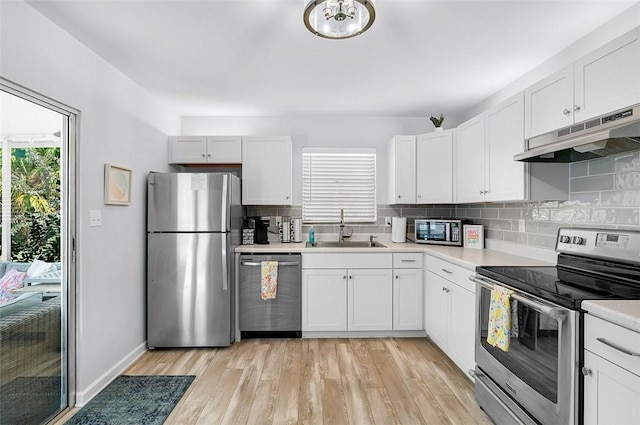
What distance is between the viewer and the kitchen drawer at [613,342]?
117 centimetres

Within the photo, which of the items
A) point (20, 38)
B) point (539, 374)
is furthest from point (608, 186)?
point (20, 38)

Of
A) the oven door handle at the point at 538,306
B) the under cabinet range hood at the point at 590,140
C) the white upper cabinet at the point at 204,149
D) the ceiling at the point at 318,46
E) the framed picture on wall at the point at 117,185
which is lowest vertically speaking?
the oven door handle at the point at 538,306

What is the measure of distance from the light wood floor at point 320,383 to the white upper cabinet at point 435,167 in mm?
1481

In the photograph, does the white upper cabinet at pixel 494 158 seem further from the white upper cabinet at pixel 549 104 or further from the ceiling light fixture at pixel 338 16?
the ceiling light fixture at pixel 338 16

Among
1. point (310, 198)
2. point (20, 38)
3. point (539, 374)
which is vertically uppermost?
point (20, 38)

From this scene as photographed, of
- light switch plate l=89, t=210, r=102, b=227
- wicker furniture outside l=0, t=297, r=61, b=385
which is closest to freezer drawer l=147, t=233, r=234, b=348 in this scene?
light switch plate l=89, t=210, r=102, b=227

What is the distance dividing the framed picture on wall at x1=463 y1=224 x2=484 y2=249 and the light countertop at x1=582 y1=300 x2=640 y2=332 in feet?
6.42

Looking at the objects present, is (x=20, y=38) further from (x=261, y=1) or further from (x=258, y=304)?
(x=258, y=304)

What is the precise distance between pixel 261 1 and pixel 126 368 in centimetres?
290

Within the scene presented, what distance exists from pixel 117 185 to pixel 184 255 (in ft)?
2.71

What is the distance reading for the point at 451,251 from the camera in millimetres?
3035

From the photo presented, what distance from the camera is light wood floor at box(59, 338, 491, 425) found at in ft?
6.81

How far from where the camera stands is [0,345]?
173cm

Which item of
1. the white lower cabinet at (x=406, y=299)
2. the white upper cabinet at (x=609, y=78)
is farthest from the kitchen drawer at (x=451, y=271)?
the white upper cabinet at (x=609, y=78)
